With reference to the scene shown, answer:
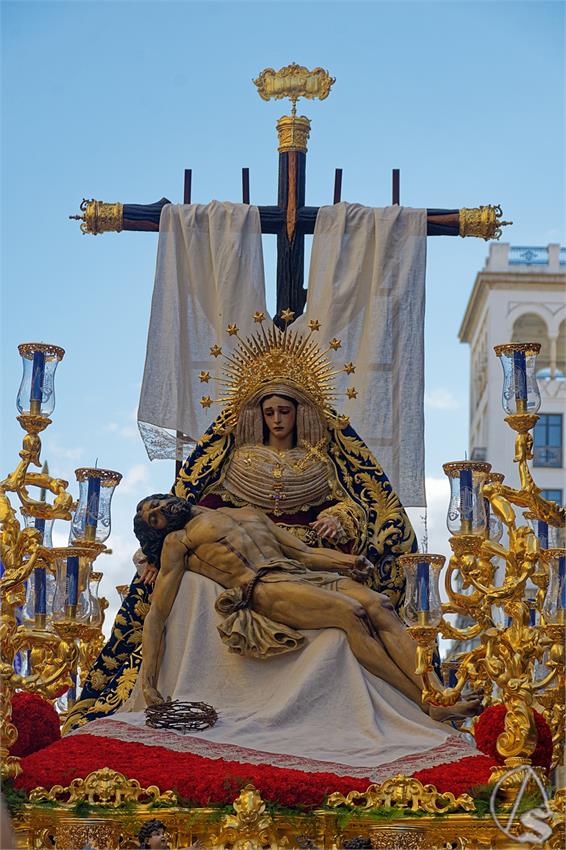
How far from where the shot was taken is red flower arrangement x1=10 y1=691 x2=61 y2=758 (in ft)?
32.8

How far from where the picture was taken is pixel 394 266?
14.5m

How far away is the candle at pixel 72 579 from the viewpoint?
1023 centimetres

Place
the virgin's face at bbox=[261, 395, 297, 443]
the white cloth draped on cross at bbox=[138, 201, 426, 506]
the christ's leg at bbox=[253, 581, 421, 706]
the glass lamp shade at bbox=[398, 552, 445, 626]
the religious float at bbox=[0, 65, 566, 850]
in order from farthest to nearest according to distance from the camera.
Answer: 1. the white cloth draped on cross at bbox=[138, 201, 426, 506]
2. the virgin's face at bbox=[261, 395, 297, 443]
3. the christ's leg at bbox=[253, 581, 421, 706]
4. the glass lamp shade at bbox=[398, 552, 445, 626]
5. the religious float at bbox=[0, 65, 566, 850]

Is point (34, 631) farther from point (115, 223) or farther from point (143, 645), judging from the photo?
point (115, 223)

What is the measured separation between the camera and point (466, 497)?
10.5m

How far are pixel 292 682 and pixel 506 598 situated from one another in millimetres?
1350

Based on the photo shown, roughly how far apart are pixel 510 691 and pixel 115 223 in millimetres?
6297

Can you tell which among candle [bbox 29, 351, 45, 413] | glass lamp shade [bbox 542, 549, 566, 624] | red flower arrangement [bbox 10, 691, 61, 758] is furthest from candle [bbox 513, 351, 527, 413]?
red flower arrangement [bbox 10, 691, 61, 758]

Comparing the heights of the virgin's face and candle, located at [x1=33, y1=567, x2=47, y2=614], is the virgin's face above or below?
above

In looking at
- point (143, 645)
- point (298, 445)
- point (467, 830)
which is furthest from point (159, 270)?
point (467, 830)

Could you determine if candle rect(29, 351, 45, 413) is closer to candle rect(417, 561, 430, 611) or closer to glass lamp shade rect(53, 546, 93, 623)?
glass lamp shade rect(53, 546, 93, 623)

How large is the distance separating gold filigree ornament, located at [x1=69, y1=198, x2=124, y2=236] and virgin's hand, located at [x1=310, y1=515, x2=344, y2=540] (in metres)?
4.09

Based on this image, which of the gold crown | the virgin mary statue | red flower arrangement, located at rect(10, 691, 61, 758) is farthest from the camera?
the gold crown

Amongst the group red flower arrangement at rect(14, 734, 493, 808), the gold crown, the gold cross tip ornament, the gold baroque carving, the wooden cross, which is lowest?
the gold baroque carving
